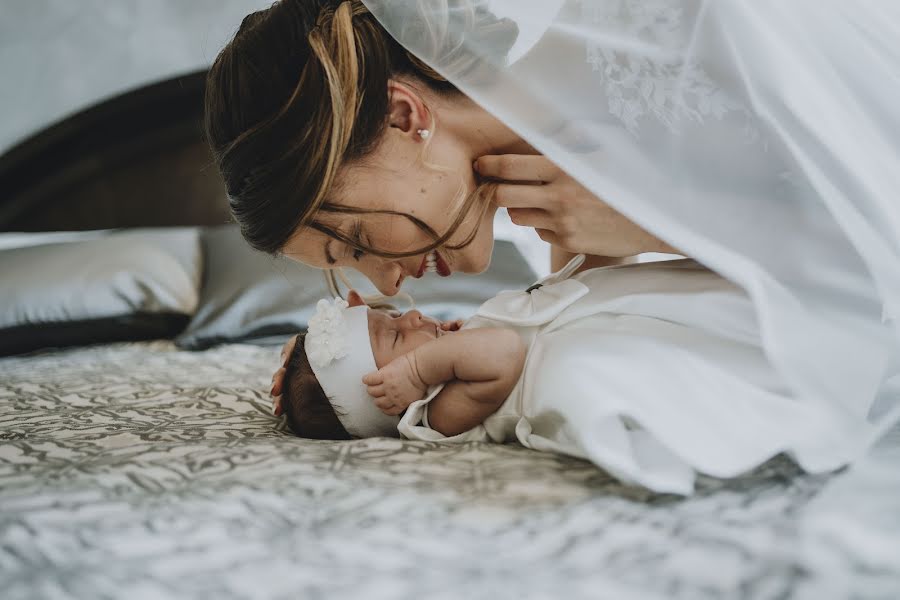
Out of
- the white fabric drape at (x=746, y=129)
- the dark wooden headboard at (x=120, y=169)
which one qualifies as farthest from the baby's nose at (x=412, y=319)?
the dark wooden headboard at (x=120, y=169)

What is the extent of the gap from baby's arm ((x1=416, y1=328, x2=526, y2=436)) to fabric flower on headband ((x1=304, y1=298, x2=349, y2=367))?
0.14 meters

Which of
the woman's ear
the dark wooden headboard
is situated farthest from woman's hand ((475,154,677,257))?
the dark wooden headboard

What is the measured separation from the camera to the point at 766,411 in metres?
0.79

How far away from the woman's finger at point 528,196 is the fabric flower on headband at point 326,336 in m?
0.30

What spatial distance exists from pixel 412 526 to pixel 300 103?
0.56 meters

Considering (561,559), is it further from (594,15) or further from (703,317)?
(594,15)

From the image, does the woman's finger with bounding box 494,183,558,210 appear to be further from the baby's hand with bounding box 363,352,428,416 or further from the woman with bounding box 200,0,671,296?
the baby's hand with bounding box 363,352,428,416

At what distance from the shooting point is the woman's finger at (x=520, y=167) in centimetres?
105

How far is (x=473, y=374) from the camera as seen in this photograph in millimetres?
993

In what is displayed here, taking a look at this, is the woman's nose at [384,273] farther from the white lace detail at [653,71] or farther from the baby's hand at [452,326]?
the white lace detail at [653,71]

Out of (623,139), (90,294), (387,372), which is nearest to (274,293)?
(90,294)

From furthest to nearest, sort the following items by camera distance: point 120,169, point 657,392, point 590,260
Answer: point 120,169 → point 590,260 → point 657,392

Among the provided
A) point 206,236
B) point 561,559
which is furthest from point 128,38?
point 561,559

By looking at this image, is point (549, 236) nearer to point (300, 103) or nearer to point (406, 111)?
point (406, 111)
